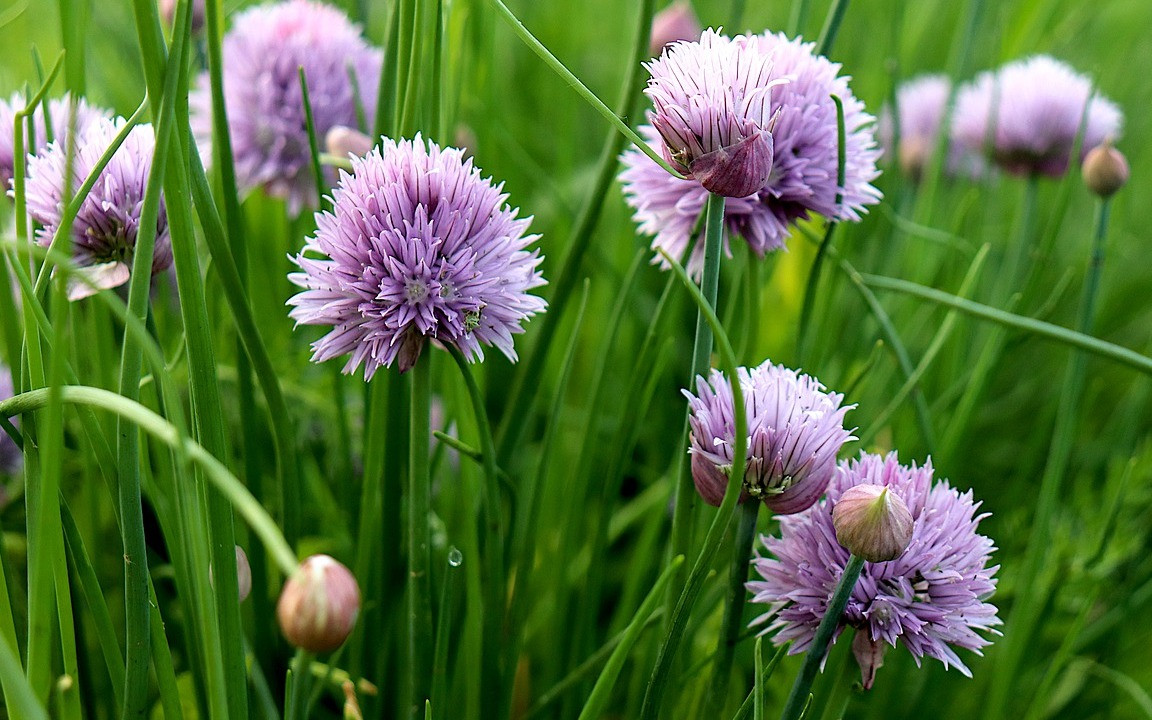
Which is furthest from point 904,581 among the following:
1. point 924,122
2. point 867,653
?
point 924,122

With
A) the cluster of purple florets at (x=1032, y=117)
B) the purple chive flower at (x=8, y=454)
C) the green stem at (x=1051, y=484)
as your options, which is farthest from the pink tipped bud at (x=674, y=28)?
the purple chive flower at (x=8, y=454)

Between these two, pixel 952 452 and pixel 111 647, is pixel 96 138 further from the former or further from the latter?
pixel 952 452

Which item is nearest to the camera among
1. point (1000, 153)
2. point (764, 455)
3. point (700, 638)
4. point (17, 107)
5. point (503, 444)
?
point (764, 455)

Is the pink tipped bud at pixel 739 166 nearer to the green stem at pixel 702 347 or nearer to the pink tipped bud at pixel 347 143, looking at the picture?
the green stem at pixel 702 347

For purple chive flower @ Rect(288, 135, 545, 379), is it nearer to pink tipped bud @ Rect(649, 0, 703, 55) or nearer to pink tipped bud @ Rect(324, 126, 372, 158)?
pink tipped bud @ Rect(324, 126, 372, 158)

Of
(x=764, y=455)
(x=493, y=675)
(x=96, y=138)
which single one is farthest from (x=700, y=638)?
(x=96, y=138)

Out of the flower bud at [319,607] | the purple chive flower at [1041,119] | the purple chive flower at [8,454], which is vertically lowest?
the purple chive flower at [8,454]
